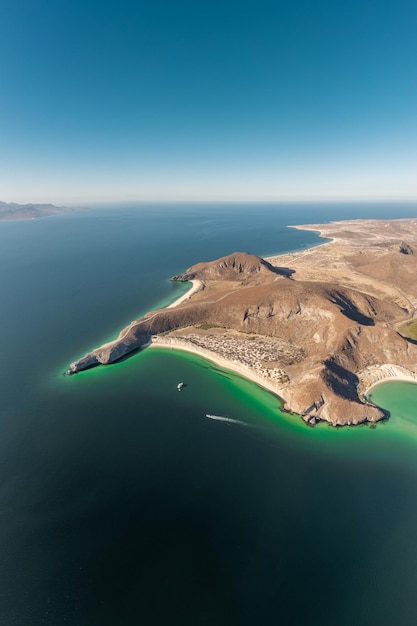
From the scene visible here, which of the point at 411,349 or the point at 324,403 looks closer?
the point at 324,403

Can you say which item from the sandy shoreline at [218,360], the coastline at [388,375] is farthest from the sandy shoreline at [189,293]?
the coastline at [388,375]

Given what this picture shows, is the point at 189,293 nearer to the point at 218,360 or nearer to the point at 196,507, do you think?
the point at 218,360

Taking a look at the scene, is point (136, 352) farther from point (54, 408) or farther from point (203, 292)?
point (203, 292)

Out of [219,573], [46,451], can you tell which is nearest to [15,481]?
[46,451]

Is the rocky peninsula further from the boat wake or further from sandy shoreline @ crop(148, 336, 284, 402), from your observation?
the boat wake

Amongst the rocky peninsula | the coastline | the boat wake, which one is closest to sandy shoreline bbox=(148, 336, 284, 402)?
the rocky peninsula

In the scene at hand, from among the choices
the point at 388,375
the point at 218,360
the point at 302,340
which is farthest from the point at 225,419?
the point at 388,375
